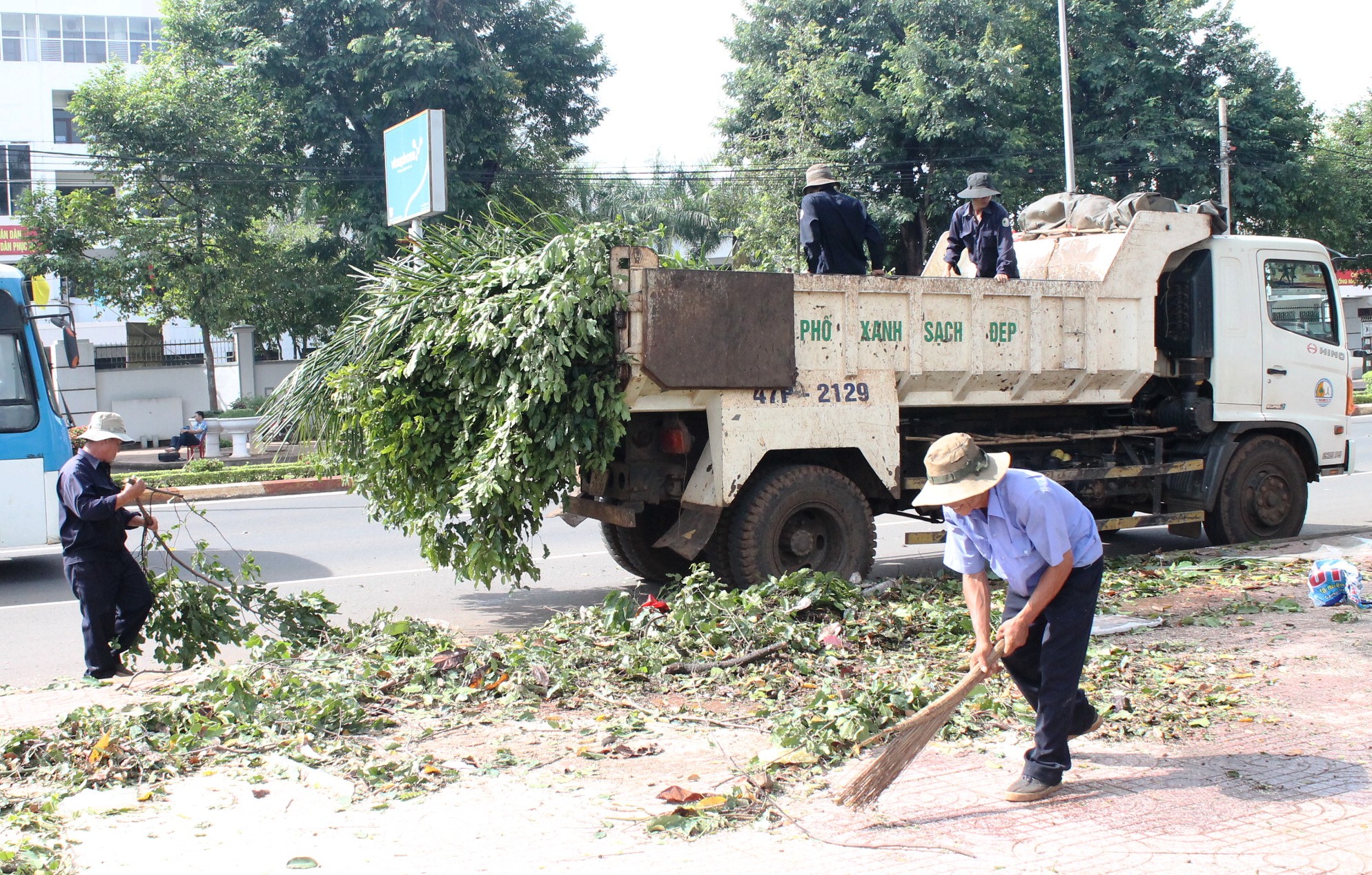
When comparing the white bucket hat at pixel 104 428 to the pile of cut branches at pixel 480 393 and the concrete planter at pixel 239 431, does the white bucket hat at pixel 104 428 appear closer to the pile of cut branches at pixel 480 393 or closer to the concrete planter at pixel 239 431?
the pile of cut branches at pixel 480 393

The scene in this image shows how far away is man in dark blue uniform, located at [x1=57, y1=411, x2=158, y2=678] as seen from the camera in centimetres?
559

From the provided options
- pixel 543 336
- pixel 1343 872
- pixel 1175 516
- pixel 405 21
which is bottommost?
pixel 1343 872

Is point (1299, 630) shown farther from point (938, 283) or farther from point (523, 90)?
point (523, 90)

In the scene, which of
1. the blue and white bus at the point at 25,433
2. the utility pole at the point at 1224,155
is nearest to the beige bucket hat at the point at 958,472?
the blue and white bus at the point at 25,433

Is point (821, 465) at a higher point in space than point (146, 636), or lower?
higher

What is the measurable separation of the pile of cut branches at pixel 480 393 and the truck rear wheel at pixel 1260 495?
521 centimetres

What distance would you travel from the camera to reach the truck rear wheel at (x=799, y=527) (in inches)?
271

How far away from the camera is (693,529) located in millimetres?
6852

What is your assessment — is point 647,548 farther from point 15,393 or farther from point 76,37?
point 76,37

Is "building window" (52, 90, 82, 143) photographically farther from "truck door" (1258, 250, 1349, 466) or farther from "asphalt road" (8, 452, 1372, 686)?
"truck door" (1258, 250, 1349, 466)

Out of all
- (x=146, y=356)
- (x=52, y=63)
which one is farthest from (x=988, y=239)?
(x=52, y=63)

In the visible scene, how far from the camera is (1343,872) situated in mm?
3262

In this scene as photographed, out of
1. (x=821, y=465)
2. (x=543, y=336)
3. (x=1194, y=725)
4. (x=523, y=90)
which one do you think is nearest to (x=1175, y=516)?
(x=821, y=465)

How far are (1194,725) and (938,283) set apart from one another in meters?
3.59
